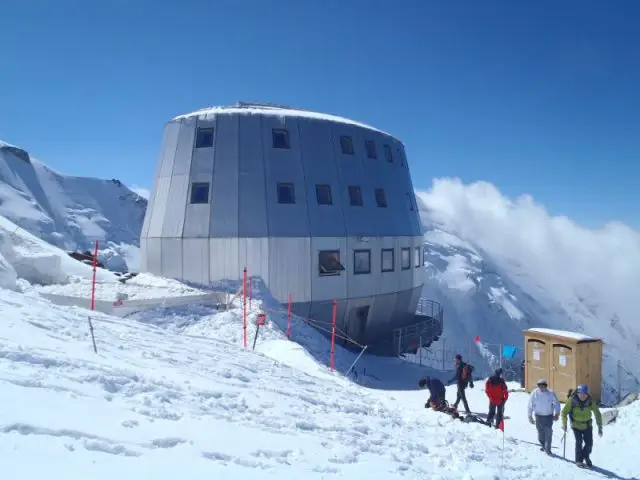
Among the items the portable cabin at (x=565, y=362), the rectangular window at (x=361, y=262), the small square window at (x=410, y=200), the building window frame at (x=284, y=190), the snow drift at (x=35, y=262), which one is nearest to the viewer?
the portable cabin at (x=565, y=362)

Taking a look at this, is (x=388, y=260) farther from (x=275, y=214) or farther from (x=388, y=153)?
(x=275, y=214)

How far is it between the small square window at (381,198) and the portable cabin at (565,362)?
36.2 ft

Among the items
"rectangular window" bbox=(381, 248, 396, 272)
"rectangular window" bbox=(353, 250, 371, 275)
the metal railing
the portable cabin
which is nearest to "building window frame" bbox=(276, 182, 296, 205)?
"rectangular window" bbox=(353, 250, 371, 275)

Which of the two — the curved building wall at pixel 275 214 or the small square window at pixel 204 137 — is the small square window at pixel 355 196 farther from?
the small square window at pixel 204 137

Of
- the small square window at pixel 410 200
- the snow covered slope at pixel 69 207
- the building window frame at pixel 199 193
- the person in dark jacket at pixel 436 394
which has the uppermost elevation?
the snow covered slope at pixel 69 207

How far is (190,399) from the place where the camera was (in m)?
7.27

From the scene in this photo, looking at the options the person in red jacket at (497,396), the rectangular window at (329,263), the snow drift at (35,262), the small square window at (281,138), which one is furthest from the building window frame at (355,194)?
the person in red jacket at (497,396)

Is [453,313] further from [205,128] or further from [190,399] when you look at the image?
[190,399]

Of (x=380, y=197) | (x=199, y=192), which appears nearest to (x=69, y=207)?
(x=199, y=192)

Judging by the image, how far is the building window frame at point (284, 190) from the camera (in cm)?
2141

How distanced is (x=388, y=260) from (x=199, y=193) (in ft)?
30.9

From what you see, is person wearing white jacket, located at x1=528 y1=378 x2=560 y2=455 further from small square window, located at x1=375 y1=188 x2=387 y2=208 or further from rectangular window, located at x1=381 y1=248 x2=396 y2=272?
small square window, located at x1=375 y1=188 x2=387 y2=208

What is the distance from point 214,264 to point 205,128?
6315 mm

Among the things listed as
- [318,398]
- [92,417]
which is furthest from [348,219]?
[92,417]
